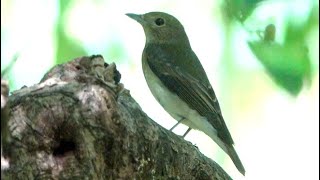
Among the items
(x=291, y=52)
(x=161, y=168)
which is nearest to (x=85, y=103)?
(x=161, y=168)

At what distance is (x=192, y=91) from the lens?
7180mm

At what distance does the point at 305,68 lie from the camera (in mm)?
4250

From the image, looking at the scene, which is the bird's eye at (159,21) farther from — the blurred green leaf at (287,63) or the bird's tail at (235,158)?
the blurred green leaf at (287,63)

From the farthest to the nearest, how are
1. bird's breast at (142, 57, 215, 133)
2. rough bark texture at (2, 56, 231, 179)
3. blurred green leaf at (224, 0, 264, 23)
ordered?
bird's breast at (142, 57, 215, 133) → rough bark texture at (2, 56, 231, 179) → blurred green leaf at (224, 0, 264, 23)

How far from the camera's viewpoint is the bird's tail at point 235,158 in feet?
21.1

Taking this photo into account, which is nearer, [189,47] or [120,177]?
[120,177]

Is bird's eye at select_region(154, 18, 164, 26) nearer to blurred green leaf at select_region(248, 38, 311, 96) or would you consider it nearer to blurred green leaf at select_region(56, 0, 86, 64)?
blurred green leaf at select_region(56, 0, 86, 64)

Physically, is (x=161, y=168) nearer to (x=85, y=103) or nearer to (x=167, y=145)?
(x=167, y=145)

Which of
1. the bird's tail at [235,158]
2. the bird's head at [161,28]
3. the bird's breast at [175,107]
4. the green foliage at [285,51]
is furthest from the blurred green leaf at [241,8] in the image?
the bird's head at [161,28]

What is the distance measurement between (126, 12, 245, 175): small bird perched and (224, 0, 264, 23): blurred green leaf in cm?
209

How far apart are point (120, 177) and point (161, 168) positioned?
0.33 m

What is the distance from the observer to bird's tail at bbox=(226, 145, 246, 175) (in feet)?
21.1

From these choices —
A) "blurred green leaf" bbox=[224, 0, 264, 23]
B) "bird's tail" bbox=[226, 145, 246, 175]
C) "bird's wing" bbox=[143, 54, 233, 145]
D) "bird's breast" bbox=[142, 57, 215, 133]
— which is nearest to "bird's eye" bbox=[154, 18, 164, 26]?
"bird's wing" bbox=[143, 54, 233, 145]

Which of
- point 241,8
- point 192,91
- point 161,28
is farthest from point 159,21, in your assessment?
point 241,8
